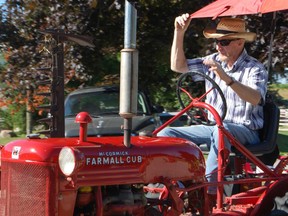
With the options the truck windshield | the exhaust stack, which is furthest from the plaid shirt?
the truck windshield

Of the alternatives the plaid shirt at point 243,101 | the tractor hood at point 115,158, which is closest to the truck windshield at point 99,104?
the plaid shirt at point 243,101

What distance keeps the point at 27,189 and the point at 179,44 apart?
95.8 inches

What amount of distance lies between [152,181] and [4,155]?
37.2 inches

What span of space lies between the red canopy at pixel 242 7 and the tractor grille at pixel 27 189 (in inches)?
117

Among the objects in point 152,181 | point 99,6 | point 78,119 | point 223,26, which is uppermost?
point 99,6

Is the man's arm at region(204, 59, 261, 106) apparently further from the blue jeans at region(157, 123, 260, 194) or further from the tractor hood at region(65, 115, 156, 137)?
the tractor hood at region(65, 115, 156, 137)

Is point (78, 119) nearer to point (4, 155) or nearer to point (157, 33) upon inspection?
point (4, 155)

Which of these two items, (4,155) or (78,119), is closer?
(78,119)

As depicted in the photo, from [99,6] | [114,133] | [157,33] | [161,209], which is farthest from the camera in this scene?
[157,33]

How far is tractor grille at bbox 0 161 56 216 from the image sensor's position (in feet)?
11.4

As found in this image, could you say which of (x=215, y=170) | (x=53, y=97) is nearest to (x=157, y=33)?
(x=53, y=97)

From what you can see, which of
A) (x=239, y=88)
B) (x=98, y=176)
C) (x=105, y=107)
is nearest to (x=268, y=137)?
(x=239, y=88)

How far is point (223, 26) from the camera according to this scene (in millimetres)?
5258

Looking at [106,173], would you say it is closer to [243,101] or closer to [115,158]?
[115,158]
